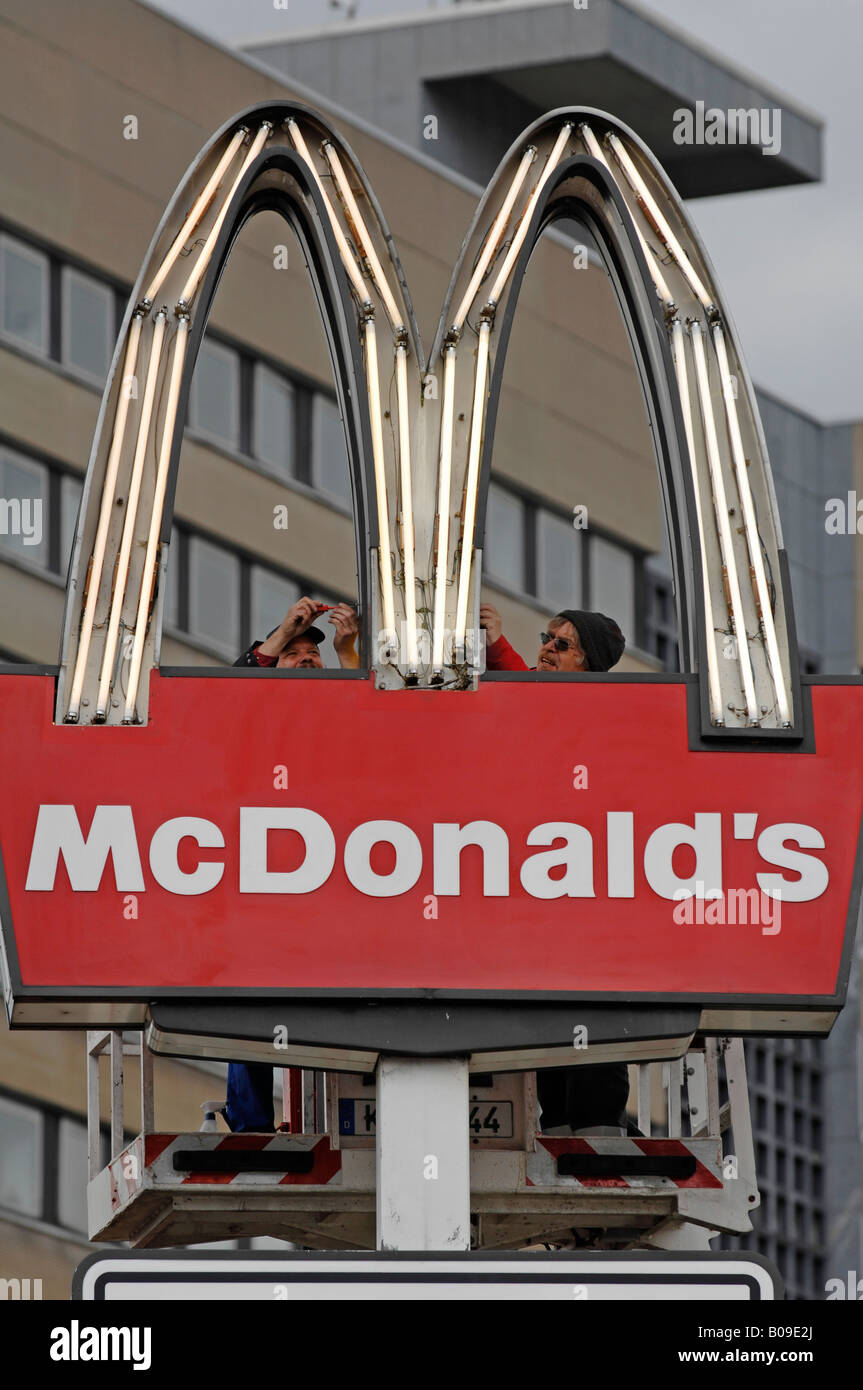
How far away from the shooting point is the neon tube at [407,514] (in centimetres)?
1305

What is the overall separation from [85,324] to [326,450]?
16.4ft

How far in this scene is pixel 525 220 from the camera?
45.0ft

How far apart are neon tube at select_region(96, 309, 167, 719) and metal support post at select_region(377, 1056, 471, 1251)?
1.91 m

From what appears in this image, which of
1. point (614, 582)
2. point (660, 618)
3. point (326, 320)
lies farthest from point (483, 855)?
point (660, 618)

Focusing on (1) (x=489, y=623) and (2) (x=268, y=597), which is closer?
(1) (x=489, y=623)

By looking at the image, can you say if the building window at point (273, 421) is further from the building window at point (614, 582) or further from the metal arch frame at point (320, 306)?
the metal arch frame at point (320, 306)

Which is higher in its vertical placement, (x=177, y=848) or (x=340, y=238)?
(x=340, y=238)

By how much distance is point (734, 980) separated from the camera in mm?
12703

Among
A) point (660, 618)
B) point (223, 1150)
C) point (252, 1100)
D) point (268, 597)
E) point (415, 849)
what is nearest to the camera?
point (415, 849)

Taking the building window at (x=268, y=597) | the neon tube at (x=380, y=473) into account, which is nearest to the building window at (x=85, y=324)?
the building window at (x=268, y=597)

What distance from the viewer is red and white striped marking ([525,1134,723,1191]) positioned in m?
13.4

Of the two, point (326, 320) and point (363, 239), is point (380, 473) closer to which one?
point (326, 320)

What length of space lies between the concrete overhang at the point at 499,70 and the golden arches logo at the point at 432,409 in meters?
48.0
